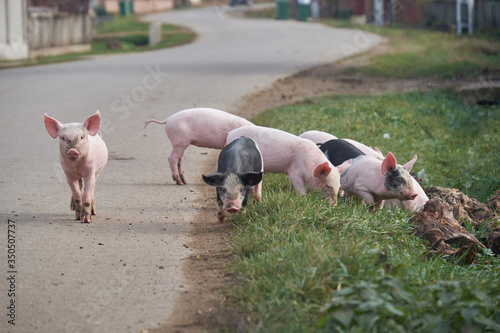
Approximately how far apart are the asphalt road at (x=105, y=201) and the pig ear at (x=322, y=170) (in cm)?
90

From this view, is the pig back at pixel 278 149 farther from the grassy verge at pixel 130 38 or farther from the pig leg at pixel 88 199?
the grassy verge at pixel 130 38

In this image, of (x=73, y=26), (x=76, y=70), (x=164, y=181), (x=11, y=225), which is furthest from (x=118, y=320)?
(x=73, y=26)

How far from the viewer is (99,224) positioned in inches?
211

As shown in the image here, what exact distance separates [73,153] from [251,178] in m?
1.31

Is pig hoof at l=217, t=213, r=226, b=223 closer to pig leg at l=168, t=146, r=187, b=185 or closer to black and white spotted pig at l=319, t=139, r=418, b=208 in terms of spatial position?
black and white spotted pig at l=319, t=139, r=418, b=208

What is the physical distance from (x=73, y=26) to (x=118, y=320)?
20.9 meters

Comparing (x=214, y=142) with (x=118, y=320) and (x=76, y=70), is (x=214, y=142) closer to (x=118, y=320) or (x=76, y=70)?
(x=118, y=320)

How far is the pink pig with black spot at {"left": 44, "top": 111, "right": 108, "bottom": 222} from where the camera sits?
512 cm

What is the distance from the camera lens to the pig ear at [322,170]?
5457 mm

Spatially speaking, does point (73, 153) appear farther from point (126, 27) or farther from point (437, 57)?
point (126, 27)

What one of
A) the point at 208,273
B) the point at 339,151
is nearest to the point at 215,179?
the point at 208,273

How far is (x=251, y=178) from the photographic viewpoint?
500 cm

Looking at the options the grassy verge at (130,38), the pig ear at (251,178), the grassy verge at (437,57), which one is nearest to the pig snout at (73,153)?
the pig ear at (251,178)

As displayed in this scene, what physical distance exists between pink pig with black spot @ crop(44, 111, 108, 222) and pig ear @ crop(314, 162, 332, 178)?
172 centimetres
